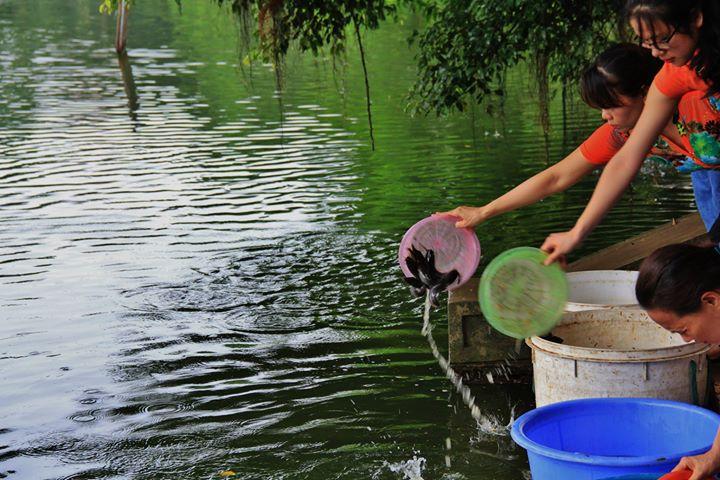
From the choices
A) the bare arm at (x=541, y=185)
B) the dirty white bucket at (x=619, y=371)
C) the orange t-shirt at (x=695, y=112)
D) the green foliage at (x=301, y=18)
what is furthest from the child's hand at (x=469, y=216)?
the green foliage at (x=301, y=18)

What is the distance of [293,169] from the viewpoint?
41.1 feet

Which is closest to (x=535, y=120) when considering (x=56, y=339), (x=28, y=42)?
(x=56, y=339)

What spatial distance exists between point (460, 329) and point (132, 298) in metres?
3.04

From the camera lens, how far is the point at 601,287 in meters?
5.03

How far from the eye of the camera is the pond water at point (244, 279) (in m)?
4.93

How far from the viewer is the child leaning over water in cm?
308

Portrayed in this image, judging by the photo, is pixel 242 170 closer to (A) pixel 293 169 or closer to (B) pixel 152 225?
(A) pixel 293 169

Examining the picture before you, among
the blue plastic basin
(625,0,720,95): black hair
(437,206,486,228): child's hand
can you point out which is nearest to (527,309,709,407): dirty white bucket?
the blue plastic basin

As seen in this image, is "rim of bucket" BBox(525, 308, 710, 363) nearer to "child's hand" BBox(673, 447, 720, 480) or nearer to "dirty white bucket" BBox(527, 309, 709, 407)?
"dirty white bucket" BBox(527, 309, 709, 407)

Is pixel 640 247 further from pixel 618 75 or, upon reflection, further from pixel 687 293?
pixel 687 293

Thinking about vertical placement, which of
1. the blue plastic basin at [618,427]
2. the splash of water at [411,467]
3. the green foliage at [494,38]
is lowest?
the splash of water at [411,467]

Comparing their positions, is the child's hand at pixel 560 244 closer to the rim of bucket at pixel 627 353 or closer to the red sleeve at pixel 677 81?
the rim of bucket at pixel 627 353

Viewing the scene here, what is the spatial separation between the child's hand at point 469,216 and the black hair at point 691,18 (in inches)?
48.9

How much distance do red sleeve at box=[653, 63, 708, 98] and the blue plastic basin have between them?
3.63 feet
